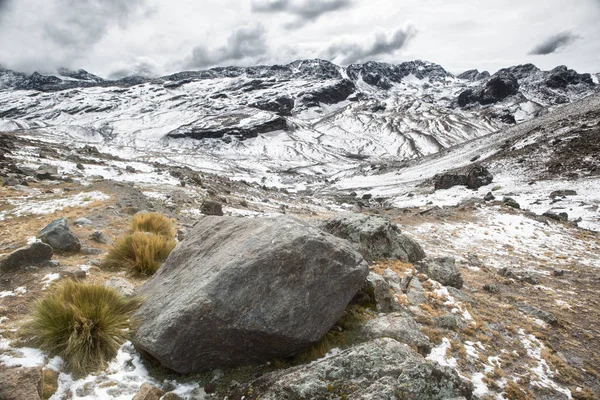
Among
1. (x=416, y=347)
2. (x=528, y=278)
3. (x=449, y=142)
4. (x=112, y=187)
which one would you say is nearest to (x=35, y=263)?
(x=416, y=347)

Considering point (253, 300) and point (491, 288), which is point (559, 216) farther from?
point (253, 300)

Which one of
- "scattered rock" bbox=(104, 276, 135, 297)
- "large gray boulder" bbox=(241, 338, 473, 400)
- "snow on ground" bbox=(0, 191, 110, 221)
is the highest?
"snow on ground" bbox=(0, 191, 110, 221)

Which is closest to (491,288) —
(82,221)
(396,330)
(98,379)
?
(396,330)

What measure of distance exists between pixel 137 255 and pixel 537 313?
10.3 m

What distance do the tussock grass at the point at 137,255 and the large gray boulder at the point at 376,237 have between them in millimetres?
5185

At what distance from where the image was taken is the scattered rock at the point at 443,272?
921 centimetres

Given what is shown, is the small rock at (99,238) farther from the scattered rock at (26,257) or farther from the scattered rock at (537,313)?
the scattered rock at (537,313)

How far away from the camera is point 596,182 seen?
1298 inches

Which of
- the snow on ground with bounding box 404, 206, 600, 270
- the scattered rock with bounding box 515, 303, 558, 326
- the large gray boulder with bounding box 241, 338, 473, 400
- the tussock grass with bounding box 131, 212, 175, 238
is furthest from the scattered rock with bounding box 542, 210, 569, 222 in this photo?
the tussock grass with bounding box 131, 212, 175, 238

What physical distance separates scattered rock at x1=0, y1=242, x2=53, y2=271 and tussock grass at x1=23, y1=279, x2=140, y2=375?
8.46 ft

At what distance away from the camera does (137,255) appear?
24.5 ft

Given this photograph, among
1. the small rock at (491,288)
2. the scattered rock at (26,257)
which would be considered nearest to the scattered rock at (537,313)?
the small rock at (491,288)

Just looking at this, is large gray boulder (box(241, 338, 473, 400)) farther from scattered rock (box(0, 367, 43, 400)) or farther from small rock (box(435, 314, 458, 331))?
small rock (box(435, 314, 458, 331))

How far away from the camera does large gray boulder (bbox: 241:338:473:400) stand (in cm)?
369
